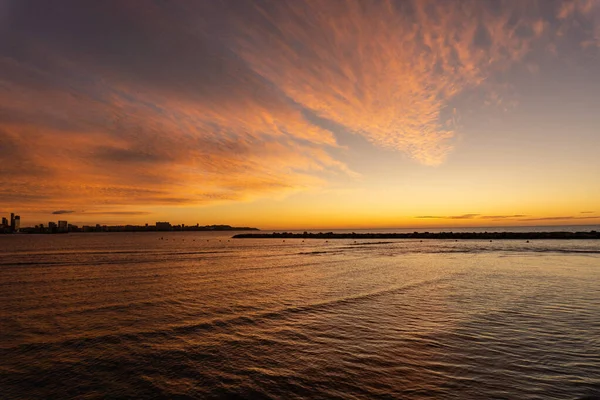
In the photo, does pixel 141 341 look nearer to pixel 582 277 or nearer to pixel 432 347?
pixel 432 347

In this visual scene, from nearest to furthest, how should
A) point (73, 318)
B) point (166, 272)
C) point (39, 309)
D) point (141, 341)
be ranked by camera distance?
point (141, 341), point (73, 318), point (39, 309), point (166, 272)

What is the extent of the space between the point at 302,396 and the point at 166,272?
3197cm

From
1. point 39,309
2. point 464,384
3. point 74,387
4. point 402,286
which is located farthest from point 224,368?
point 402,286

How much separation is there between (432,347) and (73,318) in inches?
693

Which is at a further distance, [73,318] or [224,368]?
[73,318]

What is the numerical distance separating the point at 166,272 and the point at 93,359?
26486 millimetres

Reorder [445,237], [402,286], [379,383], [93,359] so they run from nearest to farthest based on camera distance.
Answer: [379,383], [93,359], [402,286], [445,237]

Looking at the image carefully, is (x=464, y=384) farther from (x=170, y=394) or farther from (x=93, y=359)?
(x=93, y=359)

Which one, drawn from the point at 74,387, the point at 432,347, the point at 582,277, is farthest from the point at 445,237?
the point at 74,387

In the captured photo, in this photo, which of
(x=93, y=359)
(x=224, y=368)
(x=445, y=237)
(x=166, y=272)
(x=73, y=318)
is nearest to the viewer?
(x=224, y=368)

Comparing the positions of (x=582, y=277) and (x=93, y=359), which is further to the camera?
(x=582, y=277)

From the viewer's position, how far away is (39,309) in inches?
745

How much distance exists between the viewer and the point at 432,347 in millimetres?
11945

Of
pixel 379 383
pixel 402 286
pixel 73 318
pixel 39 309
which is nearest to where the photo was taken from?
pixel 379 383
